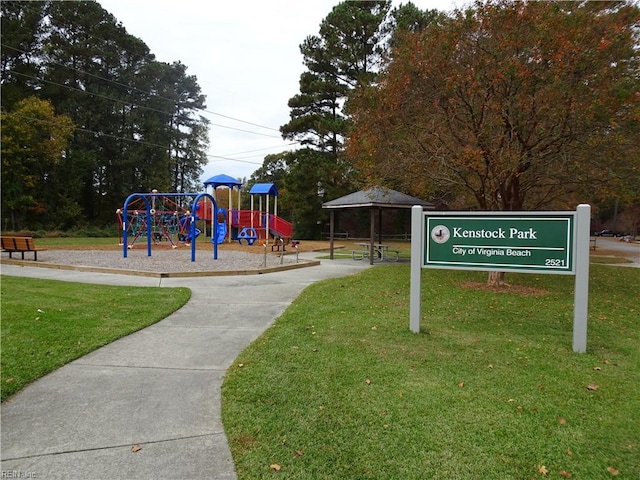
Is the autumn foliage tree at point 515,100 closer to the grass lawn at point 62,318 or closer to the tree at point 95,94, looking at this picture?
the grass lawn at point 62,318

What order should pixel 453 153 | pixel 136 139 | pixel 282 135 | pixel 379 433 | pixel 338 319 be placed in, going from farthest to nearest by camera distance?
pixel 136 139, pixel 282 135, pixel 453 153, pixel 338 319, pixel 379 433

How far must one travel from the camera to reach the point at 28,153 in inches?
1256

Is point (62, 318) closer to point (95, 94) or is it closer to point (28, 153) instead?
point (28, 153)

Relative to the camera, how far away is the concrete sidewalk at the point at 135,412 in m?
2.59

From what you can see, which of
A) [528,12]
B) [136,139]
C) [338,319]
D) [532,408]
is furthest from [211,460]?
[136,139]

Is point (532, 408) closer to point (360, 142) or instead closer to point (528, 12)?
point (528, 12)

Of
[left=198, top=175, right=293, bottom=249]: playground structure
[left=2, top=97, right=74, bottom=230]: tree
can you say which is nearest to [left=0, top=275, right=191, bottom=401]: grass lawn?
[left=198, top=175, right=293, bottom=249]: playground structure

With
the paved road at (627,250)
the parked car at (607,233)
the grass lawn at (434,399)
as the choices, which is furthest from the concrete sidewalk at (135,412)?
the parked car at (607,233)

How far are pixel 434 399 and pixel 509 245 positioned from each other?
2443mm

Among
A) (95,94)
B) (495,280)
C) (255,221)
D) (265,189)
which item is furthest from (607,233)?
(95,94)

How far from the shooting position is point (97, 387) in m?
3.76

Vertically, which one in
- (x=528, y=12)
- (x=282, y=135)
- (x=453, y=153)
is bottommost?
(x=453, y=153)

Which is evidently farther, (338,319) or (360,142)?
Result: (360,142)

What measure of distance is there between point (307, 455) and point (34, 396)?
2.53 meters
